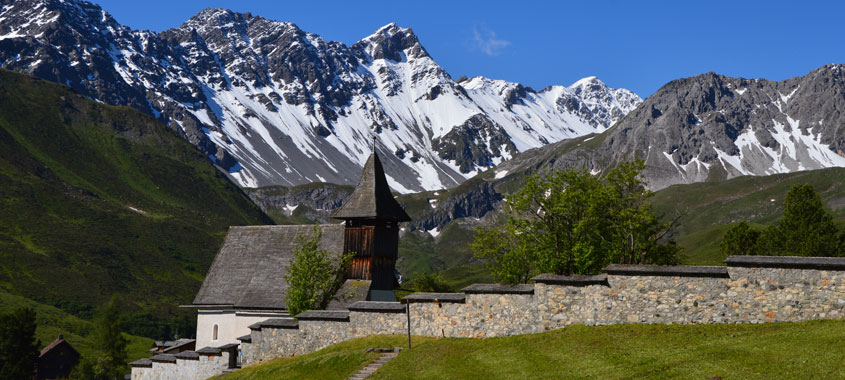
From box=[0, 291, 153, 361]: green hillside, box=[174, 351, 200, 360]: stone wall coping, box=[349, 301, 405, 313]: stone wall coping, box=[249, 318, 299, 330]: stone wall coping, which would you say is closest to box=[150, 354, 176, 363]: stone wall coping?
box=[174, 351, 200, 360]: stone wall coping

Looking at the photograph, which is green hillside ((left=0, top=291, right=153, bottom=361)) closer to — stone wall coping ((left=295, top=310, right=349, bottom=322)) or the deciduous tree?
the deciduous tree

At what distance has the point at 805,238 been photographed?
281ft

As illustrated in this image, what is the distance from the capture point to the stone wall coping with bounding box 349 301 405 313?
4205 cm

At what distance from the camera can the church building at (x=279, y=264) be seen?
68.6 m

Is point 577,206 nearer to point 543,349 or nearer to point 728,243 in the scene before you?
point 543,349

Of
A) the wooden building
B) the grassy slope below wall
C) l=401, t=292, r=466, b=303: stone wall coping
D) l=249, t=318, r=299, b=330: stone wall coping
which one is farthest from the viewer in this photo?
the wooden building

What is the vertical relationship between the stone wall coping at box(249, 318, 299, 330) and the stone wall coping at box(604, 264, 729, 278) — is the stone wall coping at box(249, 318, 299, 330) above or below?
below

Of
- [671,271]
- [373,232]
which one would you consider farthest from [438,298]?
[373,232]

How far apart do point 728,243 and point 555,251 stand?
1859 inches

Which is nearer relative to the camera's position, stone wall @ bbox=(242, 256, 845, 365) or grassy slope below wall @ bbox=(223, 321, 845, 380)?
grassy slope below wall @ bbox=(223, 321, 845, 380)

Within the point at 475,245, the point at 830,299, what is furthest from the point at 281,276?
the point at 830,299

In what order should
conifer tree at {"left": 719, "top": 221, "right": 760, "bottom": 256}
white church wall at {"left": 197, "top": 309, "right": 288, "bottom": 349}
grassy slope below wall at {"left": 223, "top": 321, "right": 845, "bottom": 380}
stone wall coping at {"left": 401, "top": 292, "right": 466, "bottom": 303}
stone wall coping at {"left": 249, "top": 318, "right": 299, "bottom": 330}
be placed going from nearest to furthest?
grassy slope below wall at {"left": 223, "top": 321, "right": 845, "bottom": 380} < stone wall coping at {"left": 401, "top": 292, "right": 466, "bottom": 303} < stone wall coping at {"left": 249, "top": 318, "right": 299, "bottom": 330} < white church wall at {"left": 197, "top": 309, "right": 288, "bottom": 349} < conifer tree at {"left": 719, "top": 221, "right": 760, "bottom": 256}

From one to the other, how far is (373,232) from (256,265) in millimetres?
11702

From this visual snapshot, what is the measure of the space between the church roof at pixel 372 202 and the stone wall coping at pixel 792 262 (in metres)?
43.8
